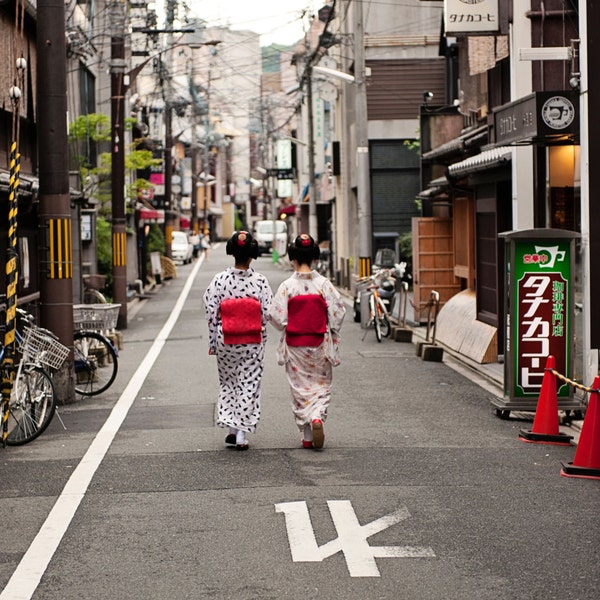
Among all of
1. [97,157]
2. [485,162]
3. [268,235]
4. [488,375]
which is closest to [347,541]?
[488,375]

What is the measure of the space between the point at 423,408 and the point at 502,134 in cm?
381

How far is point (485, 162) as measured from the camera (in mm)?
18297

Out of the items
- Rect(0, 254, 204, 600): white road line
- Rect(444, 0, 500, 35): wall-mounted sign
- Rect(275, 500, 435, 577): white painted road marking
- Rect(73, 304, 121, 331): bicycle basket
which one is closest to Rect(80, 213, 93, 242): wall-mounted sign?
Rect(73, 304, 121, 331): bicycle basket

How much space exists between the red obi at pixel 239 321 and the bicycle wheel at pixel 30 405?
6.60 feet

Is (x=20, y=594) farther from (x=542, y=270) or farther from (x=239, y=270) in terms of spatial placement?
(x=542, y=270)

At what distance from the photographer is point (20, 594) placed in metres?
6.08

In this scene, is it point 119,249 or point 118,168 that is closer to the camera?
point 118,168

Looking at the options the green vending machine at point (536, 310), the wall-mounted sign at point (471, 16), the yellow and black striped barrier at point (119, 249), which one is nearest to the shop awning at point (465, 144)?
the wall-mounted sign at point (471, 16)

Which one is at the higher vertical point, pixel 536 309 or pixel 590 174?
pixel 590 174

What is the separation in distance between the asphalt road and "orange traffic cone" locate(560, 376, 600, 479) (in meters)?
0.15

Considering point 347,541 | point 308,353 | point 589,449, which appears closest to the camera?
point 347,541

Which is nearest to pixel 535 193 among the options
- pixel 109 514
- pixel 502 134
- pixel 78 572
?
pixel 502 134

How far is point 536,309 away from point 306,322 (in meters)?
3.05

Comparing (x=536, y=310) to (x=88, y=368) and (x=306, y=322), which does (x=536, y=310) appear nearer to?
(x=306, y=322)
